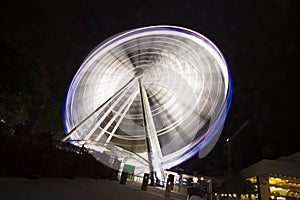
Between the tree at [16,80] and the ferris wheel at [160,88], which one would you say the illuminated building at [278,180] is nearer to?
the ferris wheel at [160,88]

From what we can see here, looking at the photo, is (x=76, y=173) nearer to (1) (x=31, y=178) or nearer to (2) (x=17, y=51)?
(1) (x=31, y=178)

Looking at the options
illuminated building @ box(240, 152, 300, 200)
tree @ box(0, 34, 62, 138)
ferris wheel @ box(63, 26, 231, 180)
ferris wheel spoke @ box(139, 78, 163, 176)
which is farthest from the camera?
illuminated building @ box(240, 152, 300, 200)

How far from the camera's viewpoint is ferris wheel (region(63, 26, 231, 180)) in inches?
564

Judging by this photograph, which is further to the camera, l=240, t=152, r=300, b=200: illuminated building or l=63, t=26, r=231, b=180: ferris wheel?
l=240, t=152, r=300, b=200: illuminated building

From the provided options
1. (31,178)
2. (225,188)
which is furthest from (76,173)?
(225,188)

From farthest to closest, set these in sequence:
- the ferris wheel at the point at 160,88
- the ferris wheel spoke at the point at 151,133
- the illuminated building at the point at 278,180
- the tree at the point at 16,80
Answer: the illuminated building at the point at 278,180, the ferris wheel spoke at the point at 151,133, the ferris wheel at the point at 160,88, the tree at the point at 16,80

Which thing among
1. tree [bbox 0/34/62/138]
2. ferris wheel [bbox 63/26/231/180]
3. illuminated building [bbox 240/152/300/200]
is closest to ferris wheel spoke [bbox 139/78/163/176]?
ferris wheel [bbox 63/26/231/180]

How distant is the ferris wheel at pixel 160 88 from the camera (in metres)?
14.3

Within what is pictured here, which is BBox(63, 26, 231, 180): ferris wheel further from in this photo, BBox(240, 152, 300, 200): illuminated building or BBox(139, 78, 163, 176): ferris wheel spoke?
BBox(240, 152, 300, 200): illuminated building

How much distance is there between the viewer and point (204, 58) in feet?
49.7

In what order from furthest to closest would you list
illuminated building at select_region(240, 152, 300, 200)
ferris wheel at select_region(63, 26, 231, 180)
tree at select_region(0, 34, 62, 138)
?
1. illuminated building at select_region(240, 152, 300, 200)
2. ferris wheel at select_region(63, 26, 231, 180)
3. tree at select_region(0, 34, 62, 138)

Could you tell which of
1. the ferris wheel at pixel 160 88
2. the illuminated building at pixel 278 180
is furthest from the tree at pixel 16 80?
the illuminated building at pixel 278 180

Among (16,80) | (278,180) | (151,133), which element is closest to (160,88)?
(151,133)

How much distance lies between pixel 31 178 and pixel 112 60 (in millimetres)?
13032
